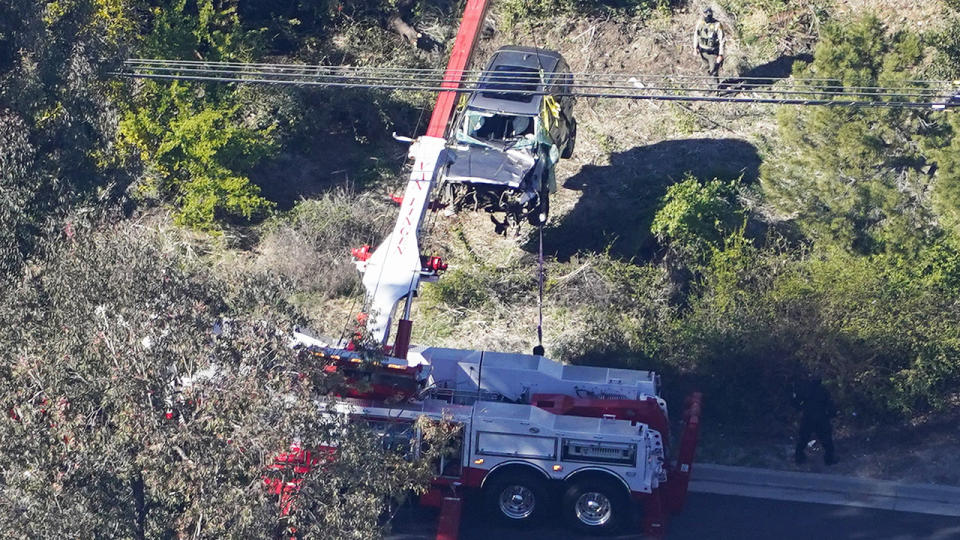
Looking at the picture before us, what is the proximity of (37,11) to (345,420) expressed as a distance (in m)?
6.06

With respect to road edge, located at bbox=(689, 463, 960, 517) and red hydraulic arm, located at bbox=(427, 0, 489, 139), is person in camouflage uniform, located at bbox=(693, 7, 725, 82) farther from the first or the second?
road edge, located at bbox=(689, 463, 960, 517)

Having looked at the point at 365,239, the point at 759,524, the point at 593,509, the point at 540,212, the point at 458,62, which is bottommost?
the point at 759,524

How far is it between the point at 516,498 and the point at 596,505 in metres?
0.89

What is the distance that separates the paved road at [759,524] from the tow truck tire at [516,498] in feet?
0.64

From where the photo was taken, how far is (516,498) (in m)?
13.8

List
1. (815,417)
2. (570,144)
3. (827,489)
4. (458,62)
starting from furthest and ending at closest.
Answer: (570,144)
(458,62)
(815,417)
(827,489)

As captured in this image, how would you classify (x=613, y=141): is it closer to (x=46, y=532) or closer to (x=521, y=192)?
(x=521, y=192)

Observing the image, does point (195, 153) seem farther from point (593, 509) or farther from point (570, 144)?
point (593, 509)

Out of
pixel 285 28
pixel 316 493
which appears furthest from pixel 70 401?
pixel 285 28

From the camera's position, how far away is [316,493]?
30.7 ft

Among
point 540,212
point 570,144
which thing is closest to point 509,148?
point 540,212

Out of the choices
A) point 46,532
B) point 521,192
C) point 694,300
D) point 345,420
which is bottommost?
point 46,532

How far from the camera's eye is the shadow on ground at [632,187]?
20.1m

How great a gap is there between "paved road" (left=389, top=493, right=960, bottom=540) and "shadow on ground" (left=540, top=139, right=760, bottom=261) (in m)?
5.79
